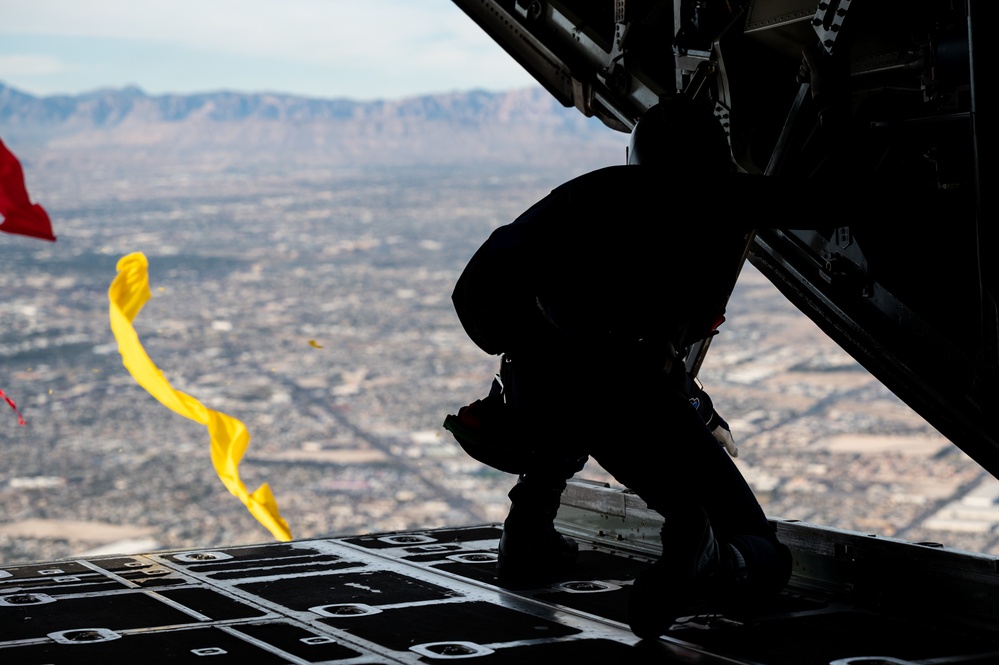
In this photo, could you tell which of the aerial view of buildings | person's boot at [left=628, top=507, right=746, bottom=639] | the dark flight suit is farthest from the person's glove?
the aerial view of buildings

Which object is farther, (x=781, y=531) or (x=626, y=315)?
(x=781, y=531)

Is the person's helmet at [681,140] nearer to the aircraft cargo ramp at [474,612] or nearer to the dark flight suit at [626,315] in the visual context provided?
the dark flight suit at [626,315]

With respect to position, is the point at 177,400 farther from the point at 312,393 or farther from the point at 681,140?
the point at 312,393

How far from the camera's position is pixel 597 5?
14.3ft

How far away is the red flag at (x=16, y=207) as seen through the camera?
21.3ft

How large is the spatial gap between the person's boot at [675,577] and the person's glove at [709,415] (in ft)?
2.46

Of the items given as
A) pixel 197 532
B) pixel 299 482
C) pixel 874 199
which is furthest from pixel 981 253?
pixel 299 482

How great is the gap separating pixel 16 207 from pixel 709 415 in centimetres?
510

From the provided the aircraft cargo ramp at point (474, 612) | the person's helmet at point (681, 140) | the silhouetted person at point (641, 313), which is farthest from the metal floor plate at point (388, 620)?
the person's helmet at point (681, 140)

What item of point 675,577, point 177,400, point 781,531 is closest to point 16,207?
point 177,400

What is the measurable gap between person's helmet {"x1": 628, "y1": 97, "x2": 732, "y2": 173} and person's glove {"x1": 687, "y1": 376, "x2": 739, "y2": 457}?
75 cm

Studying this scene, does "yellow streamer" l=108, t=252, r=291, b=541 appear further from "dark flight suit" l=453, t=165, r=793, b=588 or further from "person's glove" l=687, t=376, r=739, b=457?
"dark flight suit" l=453, t=165, r=793, b=588

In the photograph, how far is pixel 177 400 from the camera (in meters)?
6.95

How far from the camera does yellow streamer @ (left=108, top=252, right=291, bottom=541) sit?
6812mm
